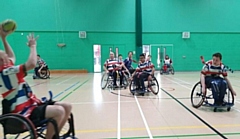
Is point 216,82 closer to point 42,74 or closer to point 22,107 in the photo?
point 22,107

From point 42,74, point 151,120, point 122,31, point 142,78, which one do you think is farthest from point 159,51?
point 151,120

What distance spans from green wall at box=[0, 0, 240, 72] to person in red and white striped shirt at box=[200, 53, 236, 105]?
11.8m

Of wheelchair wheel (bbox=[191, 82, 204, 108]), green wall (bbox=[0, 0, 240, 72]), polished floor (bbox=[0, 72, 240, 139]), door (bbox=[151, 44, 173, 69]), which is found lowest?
polished floor (bbox=[0, 72, 240, 139])

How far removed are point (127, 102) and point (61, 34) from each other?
1151 centimetres

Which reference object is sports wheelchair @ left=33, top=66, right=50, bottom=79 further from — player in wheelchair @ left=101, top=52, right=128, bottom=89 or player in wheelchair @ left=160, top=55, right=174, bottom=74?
player in wheelchair @ left=160, top=55, right=174, bottom=74

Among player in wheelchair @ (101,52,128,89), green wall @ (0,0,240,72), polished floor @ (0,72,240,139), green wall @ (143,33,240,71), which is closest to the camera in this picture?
polished floor @ (0,72,240,139)

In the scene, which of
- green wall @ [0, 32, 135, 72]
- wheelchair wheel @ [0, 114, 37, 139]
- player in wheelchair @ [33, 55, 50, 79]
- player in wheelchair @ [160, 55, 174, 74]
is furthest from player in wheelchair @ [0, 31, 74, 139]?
green wall @ [0, 32, 135, 72]

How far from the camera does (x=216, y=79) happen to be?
4254mm

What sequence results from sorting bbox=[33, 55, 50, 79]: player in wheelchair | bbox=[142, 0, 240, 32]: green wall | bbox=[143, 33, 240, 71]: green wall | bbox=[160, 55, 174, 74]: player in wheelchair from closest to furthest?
bbox=[33, 55, 50, 79]: player in wheelchair < bbox=[160, 55, 174, 74]: player in wheelchair < bbox=[142, 0, 240, 32]: green wall < bbox=[143, 33, 240, 71]: green wall

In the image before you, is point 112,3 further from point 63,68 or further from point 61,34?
point 63,68

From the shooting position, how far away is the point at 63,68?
15.6 metres

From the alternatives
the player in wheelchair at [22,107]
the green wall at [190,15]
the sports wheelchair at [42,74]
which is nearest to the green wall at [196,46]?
the green wall at [190,15]

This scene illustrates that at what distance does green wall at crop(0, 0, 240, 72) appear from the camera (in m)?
15.2

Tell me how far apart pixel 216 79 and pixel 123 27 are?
39.8 feet
